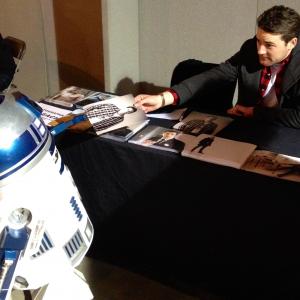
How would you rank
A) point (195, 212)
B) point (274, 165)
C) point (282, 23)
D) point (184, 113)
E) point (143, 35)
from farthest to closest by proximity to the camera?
point (143, 35)
point (184, 113)
point (282, 23)
point (195, 212)
point (274, 165)

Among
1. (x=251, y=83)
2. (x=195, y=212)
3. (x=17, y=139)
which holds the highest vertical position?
(x=17, y=139)

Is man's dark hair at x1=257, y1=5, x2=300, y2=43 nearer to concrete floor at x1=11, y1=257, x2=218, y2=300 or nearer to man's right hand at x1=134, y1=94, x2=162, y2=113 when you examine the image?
man's right hand at x1=134, y1=94, x2=162, y2=113

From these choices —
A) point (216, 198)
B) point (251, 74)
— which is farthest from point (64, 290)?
point (251, 74)

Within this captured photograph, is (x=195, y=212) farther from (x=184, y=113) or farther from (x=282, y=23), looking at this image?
(x=282, y=23)

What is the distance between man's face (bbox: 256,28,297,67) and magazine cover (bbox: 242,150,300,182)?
45cm

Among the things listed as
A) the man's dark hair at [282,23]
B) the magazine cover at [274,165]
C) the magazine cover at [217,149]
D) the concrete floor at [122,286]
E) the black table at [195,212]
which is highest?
the man's dark hair at [282,23]

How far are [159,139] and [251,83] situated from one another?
568mm

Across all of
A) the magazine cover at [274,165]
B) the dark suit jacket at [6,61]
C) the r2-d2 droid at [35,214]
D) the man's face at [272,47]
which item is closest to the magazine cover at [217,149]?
the magazine cover at [274,165]

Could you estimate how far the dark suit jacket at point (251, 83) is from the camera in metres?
1.67

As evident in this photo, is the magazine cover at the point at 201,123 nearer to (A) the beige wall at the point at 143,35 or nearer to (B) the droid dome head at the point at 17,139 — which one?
(B) the droid dome head at the point at 17,139

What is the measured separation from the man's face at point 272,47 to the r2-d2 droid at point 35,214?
3.52 ft

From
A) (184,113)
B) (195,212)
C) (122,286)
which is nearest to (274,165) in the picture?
(195,212)

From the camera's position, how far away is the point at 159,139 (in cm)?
157

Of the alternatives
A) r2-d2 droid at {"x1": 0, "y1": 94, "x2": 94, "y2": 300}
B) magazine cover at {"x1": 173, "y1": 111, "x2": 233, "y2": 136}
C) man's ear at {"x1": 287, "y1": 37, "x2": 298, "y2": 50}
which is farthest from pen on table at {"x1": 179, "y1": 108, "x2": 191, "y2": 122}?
r2-d2 droid at {"x1": 0, "y1": 94, "x2": 94, "y2": 300}
